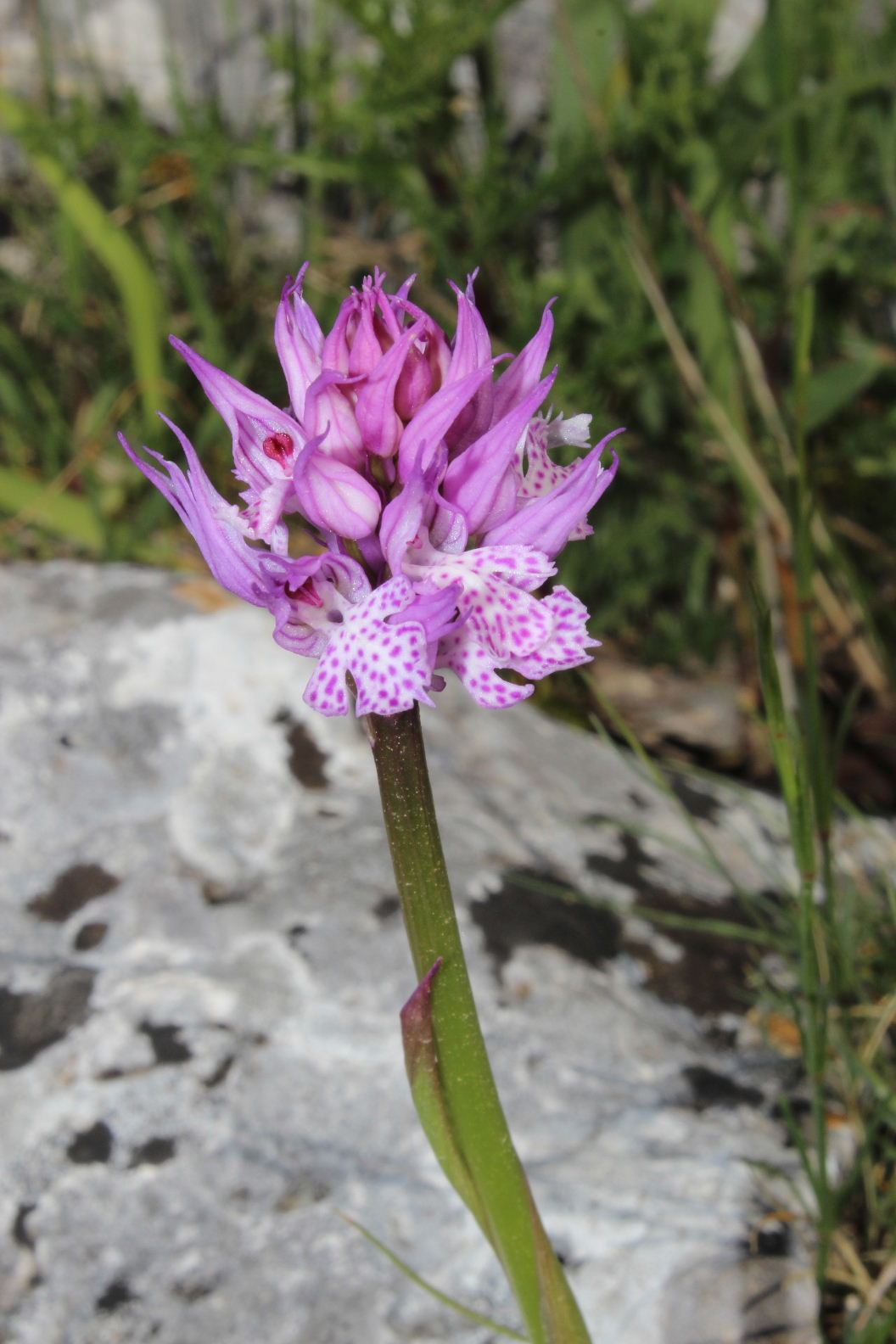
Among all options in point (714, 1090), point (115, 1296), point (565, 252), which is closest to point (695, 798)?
point (714, 1090)

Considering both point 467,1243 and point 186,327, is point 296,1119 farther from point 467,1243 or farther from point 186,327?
point 186,327

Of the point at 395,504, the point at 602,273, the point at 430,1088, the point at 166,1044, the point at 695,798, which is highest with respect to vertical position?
the point at 395,504

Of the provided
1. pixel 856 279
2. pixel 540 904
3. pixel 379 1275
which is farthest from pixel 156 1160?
pixel 856 279

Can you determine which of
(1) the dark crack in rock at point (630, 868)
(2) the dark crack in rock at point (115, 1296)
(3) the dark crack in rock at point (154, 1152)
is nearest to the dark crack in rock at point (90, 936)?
(3) the dark crack in rock at point (154, 1152)

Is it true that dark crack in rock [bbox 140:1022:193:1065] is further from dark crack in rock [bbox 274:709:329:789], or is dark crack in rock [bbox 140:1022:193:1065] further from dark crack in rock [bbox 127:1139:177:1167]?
dark crack in rock [bbox 274:709:329:789]

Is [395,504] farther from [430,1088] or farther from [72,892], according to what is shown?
[72,892]

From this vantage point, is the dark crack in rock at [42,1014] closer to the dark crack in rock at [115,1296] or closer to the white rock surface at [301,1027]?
the white rock surface at [301,1027]

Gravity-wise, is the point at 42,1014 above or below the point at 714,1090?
above
